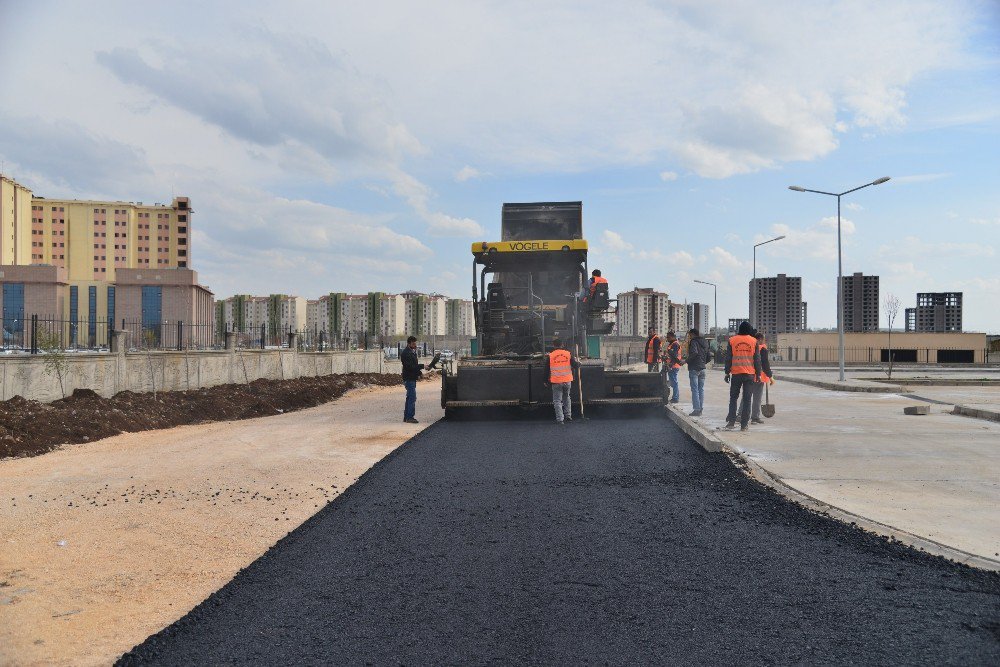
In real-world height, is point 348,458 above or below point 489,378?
below

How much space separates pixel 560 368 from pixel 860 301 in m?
103

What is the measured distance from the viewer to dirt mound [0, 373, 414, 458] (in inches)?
440

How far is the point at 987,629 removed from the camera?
11.8 feet

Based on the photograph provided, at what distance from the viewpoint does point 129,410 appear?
46.9 ft

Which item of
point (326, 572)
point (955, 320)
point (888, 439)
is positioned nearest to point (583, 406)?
point (888, 439)

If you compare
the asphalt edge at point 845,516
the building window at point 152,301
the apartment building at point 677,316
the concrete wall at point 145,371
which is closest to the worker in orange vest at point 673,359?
the asphalt edge at point 845,516

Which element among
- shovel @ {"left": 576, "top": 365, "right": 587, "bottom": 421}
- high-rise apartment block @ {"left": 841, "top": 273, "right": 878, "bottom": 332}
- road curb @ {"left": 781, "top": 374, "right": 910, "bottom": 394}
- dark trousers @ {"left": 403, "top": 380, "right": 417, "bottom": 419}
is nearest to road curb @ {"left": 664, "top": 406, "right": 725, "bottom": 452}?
shovel @ {"left": 576, "top": 365, "right": 587, "bottom": 421}

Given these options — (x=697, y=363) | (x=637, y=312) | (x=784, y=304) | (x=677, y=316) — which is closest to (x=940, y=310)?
(x=784, y=304)

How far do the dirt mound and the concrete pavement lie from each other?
9.55 meters

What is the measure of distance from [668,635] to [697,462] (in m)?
5.09

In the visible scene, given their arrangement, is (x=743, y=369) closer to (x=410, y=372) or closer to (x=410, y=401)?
(x=410, y=372)

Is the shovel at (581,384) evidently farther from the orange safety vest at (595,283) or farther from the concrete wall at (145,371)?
the concrete wall at (145,371)

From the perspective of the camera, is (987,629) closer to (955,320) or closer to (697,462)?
(697,462)

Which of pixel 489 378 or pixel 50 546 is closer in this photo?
pixel 50 546
